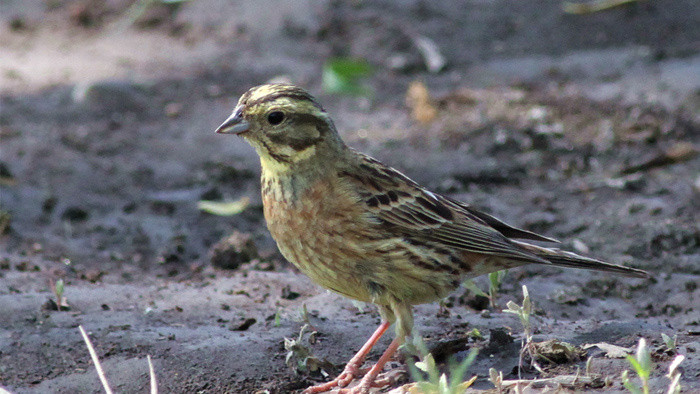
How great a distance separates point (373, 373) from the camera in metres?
4.34

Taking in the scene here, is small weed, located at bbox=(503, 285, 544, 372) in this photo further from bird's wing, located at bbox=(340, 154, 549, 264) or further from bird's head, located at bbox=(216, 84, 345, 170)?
bird's head, located at bbox=(216, 84, 345, 170)

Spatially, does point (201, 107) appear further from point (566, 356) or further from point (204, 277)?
point (566, 356)

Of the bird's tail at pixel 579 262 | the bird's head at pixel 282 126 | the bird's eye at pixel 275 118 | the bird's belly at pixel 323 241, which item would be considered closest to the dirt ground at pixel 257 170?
the bird's tail at pixel 579 262

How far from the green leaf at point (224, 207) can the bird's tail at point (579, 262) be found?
112 inches

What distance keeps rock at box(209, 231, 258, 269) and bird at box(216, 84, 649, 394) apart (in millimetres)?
1491

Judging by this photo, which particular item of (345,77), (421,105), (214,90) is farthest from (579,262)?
(214,90)

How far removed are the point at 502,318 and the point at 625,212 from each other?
214 cm

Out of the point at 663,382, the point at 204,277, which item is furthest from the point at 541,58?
the point at 663,382

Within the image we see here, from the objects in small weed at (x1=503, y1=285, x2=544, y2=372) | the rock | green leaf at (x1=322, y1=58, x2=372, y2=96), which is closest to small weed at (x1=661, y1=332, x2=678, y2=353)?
small weed at (x1=503, y1=285, x2=544, y2=372)

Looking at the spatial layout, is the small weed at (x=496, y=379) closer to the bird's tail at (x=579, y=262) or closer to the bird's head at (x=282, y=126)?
the bird's tail at (x=579, y=262)

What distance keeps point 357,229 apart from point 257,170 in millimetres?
3500

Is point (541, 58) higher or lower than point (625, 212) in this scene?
higher

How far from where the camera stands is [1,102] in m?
8.98

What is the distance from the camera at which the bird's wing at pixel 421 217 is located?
468 cm
